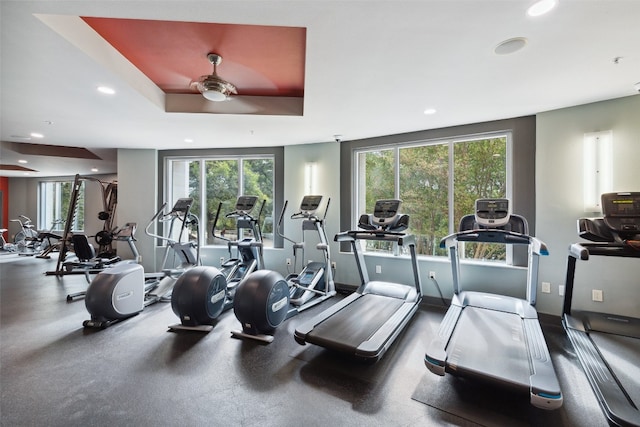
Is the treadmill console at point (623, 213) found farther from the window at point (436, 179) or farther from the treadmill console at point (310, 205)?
the treadmill console at point (310, 205)

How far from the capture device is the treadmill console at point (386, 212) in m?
3.49

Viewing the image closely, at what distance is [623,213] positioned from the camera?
2391mm

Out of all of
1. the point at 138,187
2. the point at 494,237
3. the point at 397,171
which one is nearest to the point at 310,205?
the point at 397,171

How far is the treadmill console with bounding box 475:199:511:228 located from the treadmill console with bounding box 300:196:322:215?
7.10 ft

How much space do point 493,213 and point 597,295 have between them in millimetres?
1559

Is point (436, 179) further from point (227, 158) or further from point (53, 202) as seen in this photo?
point (53, 202)

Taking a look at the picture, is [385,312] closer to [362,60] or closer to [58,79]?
[362,60]

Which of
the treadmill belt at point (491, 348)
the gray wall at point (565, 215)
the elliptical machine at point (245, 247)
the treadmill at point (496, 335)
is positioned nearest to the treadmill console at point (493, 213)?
the treadmill at point (496, 335)

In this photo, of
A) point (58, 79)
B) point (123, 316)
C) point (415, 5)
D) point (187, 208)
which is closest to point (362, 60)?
point (415, 5)

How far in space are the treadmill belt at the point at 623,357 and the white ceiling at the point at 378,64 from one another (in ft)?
7.96

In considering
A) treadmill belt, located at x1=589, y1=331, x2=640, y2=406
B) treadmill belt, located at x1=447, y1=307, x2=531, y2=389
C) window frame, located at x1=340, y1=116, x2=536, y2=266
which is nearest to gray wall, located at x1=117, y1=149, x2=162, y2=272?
window frame, located at x1=340, y1=116, x2=536, y2=266

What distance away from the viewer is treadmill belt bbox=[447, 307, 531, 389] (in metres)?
1.91

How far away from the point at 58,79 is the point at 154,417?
320 centimetres

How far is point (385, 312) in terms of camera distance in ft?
10.3
